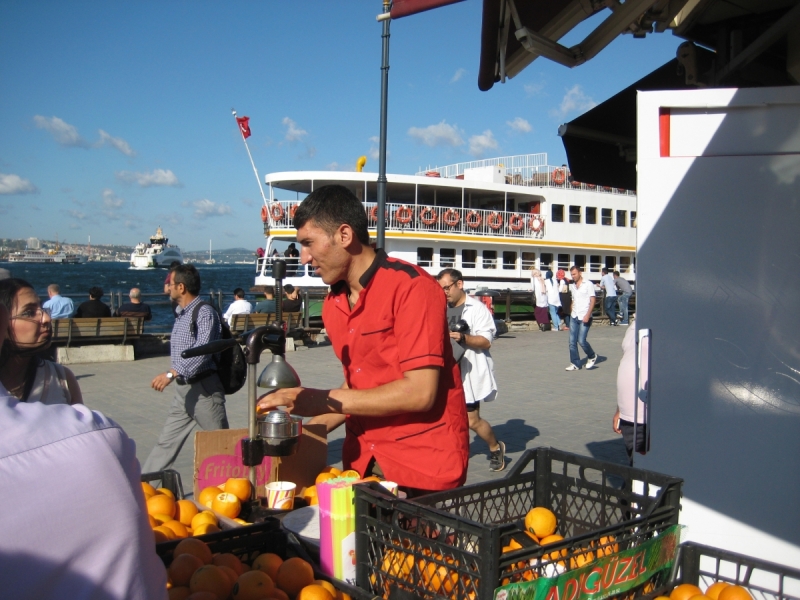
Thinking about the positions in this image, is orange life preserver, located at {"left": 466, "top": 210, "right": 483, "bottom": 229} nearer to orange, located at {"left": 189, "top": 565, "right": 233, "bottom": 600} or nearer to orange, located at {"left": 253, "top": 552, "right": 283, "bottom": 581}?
orange, located at {"left": 253, "top": 552, "right": 283, "bottom": 581}

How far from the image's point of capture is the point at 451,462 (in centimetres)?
261

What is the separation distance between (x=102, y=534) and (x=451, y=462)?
4.86 ft

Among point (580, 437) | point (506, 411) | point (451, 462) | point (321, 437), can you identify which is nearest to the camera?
point (451, 462)

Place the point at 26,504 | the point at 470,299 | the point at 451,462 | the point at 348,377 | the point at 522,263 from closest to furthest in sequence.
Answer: the point at 26,504 < the point at 451,462 < the point at 348,377 < the point at 470,299 < the point at 522,263

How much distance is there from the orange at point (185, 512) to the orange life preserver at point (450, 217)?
25215mm

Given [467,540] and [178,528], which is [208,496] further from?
[467,540]

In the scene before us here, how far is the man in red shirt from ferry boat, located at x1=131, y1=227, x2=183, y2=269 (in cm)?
13711

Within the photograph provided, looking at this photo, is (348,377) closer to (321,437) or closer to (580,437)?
(321,437)

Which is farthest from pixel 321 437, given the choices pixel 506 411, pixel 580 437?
pixel 506 411

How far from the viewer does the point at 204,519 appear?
2693 millimetres

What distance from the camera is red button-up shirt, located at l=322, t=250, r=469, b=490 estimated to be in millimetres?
2537

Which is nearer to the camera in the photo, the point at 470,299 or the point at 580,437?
the point at 470,299

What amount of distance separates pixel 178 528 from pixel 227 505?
0.85 ft

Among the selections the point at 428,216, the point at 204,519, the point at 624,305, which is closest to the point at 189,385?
the point at 204,519
